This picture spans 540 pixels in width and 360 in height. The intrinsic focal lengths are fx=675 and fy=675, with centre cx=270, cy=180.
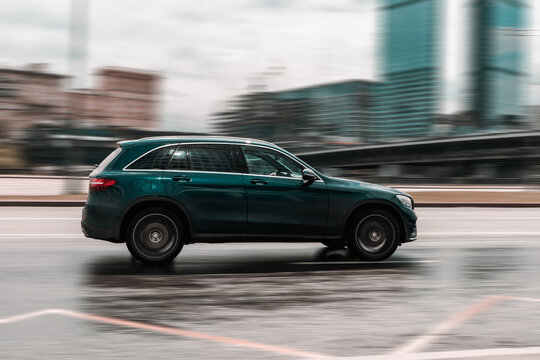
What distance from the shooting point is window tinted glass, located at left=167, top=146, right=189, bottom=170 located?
838 cm

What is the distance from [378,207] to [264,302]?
3.14 metres

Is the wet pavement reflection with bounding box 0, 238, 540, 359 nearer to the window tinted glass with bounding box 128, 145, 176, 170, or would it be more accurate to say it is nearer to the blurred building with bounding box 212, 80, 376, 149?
the window tinted glass with bounding box 128, 145, 176, 170

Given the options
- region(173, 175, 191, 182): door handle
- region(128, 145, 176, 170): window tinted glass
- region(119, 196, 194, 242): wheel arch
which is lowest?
region(119, 196, 194, 242): wheel arch

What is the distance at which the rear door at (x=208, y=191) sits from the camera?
8.23 meters

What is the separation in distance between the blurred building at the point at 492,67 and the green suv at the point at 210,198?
8385 centimetres

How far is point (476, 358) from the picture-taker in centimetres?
436

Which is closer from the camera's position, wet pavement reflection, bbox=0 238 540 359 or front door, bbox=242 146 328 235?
wet pavement reflection, bbox=0 238 540 359

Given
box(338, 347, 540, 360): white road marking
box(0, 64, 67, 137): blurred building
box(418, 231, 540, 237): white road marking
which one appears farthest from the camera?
box(0, 64, 67, 137): blurred building

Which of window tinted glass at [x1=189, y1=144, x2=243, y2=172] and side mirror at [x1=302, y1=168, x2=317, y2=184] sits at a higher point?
window tinted glass at [x1=189, y1=144, x2=243, y2=172]

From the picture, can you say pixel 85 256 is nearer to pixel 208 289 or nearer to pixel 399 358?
pixel 208 289

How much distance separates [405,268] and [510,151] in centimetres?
8671

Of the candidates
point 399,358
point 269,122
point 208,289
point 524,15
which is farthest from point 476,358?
point 524,15

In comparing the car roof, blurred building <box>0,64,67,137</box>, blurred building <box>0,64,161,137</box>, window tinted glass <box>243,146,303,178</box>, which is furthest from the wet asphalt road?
blurred building <box>0,64,67,137</box>

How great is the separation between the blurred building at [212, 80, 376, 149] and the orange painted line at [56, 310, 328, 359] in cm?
7716
